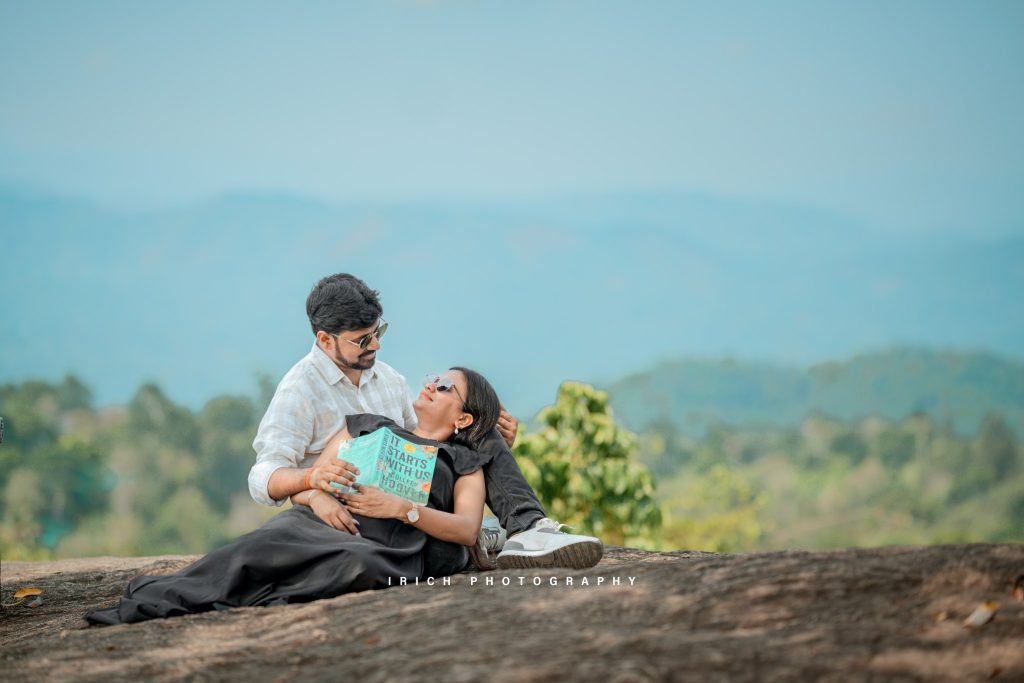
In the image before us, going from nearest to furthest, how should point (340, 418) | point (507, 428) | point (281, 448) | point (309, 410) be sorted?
point (281, 448), point (309, 410), point (340, 418), point (507, 428)

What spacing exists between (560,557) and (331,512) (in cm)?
80

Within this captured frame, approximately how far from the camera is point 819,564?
3.05 metres

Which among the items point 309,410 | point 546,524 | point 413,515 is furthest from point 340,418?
point 546,524

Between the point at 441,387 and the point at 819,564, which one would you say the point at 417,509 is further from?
the point at 819,564

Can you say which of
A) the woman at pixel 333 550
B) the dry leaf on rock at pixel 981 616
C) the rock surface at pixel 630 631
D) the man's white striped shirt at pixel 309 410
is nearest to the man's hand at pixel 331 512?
the woman at pixel 333 550

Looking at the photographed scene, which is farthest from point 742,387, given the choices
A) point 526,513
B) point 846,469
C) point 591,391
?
point 526,513

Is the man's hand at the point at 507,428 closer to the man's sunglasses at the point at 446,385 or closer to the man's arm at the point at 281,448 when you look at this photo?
the man's sunglasses at the point at 446,385

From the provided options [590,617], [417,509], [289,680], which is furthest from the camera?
[417,509]

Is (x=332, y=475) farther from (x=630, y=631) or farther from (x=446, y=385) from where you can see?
(x=630, y=631)

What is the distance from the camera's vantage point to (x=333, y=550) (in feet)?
12.1

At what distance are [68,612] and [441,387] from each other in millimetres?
1832

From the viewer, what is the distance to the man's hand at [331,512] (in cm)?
385

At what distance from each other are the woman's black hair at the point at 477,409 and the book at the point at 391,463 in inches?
10.4

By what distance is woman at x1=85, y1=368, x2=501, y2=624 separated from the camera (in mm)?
3680
